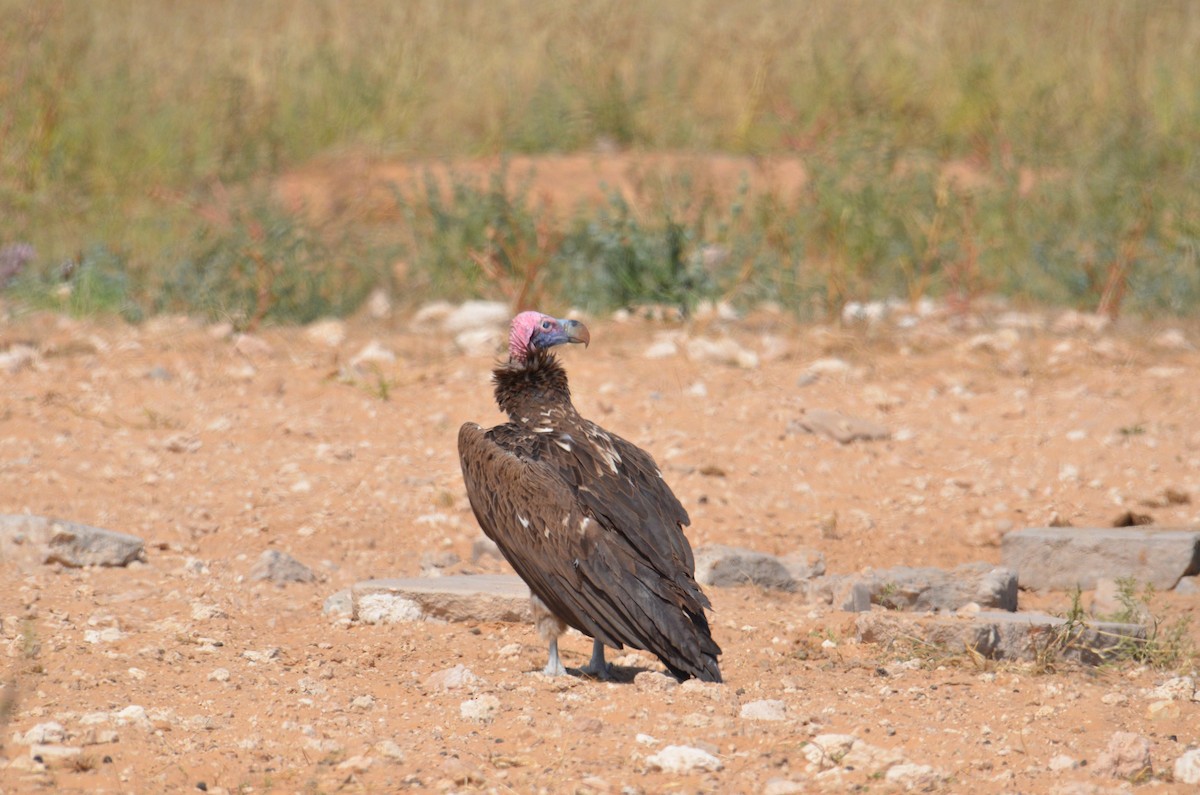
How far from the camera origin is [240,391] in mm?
7801

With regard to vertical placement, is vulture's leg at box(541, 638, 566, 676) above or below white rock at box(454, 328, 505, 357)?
below

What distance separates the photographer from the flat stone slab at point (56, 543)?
222 inches

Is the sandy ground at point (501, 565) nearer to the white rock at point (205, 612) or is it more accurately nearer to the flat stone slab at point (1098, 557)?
the white rock at point (205, 612)

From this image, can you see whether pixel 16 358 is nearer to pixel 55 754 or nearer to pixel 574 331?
pixel 574 331

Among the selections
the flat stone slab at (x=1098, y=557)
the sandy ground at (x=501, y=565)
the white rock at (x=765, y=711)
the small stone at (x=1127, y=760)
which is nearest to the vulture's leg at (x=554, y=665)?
the sandy ground at (x=501, y=565)

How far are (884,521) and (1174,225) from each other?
4.34 meters

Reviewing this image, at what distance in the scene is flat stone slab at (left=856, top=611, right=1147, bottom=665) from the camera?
4914mm

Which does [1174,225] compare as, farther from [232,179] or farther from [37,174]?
[37,174]

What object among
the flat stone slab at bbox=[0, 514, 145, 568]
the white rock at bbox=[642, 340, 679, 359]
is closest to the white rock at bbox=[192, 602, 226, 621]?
the flat stone slab at bbox=[0, 514, 145, 568]

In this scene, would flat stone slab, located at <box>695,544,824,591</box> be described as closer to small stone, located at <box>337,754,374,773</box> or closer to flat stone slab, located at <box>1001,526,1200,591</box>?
flat stone slab, located at <box>1001,526,1200,591</box>

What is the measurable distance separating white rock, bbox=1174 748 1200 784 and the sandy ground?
0.08 metres

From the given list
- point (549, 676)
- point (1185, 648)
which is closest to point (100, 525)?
point (549, 676)

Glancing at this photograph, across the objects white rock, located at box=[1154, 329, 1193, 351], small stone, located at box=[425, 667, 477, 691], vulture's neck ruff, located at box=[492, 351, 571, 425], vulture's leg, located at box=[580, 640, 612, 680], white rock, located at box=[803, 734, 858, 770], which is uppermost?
vulture's neck ruff, located at box=[492, 351, 571, 425]

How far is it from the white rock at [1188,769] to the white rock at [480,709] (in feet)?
5.79
